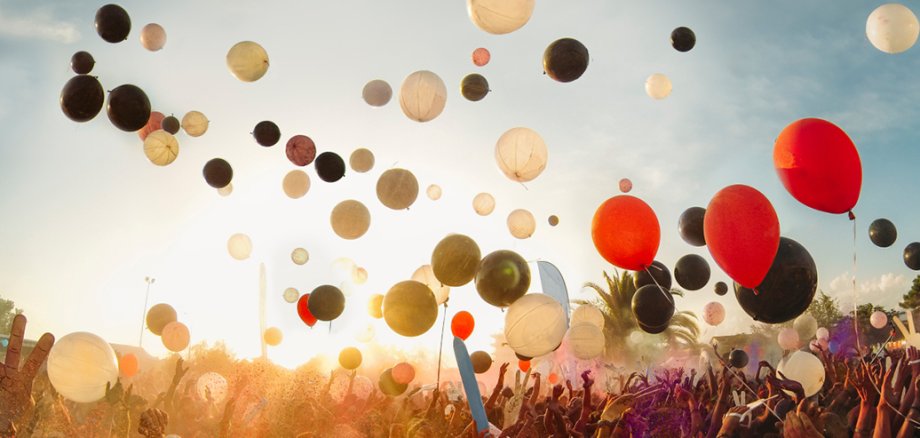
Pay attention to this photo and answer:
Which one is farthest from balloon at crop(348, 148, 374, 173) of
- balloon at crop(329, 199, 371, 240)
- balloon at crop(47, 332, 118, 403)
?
balloon at crop(47, 332, 118, 403)

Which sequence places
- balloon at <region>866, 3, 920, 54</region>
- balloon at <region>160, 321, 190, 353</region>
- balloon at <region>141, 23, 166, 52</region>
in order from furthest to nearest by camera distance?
balloon at <region>160, 321, 190, 353</region> < balloon at <region>141, 23, 166, 52</region> < balloon at <region>866, 3, 920, 54</region>

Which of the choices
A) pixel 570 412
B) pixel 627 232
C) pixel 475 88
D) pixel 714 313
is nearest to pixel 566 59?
pixel 475 88

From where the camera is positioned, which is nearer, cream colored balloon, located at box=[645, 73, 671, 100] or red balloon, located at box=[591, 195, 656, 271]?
red balloon, located at box=[591, 195, 656, 271]

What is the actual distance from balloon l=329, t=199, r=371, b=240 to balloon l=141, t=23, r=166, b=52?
10.8ft

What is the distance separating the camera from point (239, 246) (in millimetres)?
9453

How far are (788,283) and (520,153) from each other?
10.7 ft

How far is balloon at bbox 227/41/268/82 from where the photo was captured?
24.2ft

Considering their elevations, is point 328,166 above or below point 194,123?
below

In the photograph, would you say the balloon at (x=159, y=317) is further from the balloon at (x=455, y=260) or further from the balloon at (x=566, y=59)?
the balloon at (x=566, y=59)

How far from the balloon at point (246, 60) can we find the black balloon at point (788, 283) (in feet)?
20.5

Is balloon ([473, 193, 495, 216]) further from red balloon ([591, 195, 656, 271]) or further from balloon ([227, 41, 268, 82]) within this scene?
red balloon ([591, 195, 656, 271])

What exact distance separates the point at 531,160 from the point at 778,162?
2.81 metres

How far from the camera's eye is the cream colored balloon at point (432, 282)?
7.88 metres

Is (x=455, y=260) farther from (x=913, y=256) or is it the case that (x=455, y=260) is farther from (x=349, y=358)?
(x=913, y=256)
